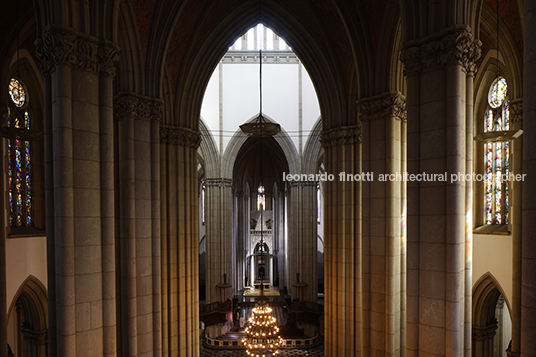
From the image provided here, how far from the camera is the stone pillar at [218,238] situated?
21828 mm

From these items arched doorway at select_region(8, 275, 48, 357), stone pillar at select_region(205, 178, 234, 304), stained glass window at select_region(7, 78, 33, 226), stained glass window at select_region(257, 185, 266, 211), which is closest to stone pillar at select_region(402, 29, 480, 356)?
arched doorway at select_region(8, 275, 48, 357)

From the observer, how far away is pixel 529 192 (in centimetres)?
335

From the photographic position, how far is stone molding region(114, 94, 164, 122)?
8.19 metres

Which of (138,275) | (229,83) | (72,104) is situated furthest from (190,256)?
(229,83)

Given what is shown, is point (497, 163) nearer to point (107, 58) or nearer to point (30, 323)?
point (107, 58)

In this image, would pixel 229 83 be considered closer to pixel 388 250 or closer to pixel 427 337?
pixel 388 250

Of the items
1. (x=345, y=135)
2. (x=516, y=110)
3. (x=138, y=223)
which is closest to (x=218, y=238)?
(x=345, y=135)

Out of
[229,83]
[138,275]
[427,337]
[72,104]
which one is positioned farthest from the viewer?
[229,83]

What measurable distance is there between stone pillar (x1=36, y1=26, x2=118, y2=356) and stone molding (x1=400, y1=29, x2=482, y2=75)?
473 cm

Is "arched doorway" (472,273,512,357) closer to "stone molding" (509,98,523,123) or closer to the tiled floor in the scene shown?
"stone molding" (509,98,523,123)

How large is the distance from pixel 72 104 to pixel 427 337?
6367mm

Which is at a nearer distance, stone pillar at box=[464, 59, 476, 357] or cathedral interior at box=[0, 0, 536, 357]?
cathedral interior at box=[0, 0, 536, 357]

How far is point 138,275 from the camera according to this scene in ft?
26.5

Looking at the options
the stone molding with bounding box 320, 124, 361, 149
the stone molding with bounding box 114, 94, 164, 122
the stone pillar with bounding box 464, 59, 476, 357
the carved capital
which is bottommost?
the stone pillar with bounding box 464, 59, 476, 357
